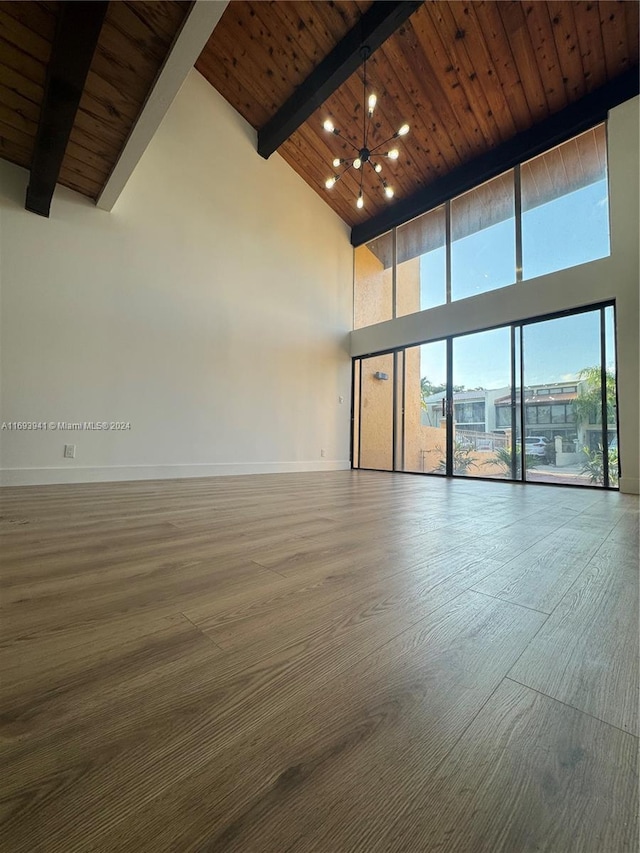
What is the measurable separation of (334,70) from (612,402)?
4756 mm

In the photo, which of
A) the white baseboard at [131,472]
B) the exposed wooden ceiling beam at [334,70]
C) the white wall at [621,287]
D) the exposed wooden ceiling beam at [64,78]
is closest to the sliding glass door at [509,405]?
the white wall at [621,287]

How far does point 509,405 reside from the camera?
4.34 meters

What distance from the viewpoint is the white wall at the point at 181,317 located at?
3.25 meters

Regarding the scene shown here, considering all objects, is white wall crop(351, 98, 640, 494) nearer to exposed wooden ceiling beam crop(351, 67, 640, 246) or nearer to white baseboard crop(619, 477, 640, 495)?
white baseboard crop(619, 477, 640, 495)

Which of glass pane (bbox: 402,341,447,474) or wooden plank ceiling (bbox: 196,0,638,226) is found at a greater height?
wooden plank ceiling (bbox: 196,0,638,226)

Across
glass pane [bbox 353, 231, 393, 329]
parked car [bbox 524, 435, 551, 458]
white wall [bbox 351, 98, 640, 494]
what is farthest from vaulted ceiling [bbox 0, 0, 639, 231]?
parked car [bbox 524, 435, 551, 458]

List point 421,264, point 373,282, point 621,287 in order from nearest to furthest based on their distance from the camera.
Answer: point 621,287 → point 421,264 → point 373,282

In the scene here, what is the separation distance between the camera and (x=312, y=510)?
88.6 inches

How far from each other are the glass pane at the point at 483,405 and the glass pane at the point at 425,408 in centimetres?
22

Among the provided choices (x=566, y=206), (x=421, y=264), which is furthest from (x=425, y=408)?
(x=566, y=206)

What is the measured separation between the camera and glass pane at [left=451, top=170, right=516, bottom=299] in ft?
15.0

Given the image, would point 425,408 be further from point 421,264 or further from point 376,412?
point 421,264

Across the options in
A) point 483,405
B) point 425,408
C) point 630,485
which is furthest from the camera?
point 425,408

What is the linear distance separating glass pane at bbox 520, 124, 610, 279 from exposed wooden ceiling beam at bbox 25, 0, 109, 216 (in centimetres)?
460
